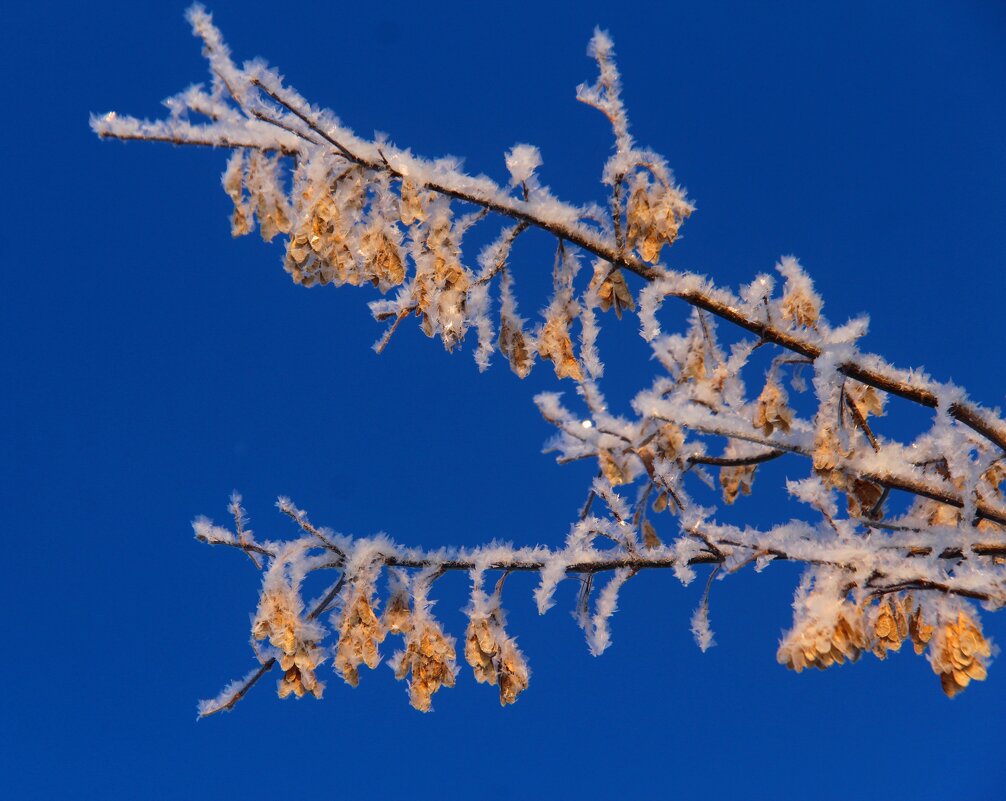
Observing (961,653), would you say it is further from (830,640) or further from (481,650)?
(481,650)

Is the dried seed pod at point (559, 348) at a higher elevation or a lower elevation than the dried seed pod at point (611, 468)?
higher

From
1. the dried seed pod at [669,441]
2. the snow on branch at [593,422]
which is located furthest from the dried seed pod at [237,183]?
the dried seed pod at [669,441]

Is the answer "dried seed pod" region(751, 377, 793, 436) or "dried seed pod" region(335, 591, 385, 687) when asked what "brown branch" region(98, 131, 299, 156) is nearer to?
"dried seed pod" region(335, 591, 385, 687)

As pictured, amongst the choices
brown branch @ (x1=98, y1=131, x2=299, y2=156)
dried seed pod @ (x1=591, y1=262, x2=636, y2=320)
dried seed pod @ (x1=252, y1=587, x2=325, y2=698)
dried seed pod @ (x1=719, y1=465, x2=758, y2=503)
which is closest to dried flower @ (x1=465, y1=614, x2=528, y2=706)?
dried seed pod @ (x1=252, y1=587, x2=325, y2=698)

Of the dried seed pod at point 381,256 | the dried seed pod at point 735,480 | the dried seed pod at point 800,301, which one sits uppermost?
the dried seed pod at point 381,256

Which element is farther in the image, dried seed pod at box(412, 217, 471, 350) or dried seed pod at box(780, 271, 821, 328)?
dried seed pod at box(780, 271, 821, 328)

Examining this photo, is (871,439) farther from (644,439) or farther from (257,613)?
(257,613)

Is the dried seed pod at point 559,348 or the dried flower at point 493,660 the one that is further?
the dried flower at point 493,660

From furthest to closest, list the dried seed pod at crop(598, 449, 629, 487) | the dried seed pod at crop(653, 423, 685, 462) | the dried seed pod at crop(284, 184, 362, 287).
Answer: the dried seed pod at crop(653, 423, 685, 462)
the dried seed pod at crop(598, 449, 629, 487)
the dried seed pod at crop(284, 184, 362, 287)

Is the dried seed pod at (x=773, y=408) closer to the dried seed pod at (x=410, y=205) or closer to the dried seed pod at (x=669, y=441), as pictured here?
the dried seed pod at (x=669, y=441)

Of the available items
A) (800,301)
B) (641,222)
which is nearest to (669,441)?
(800,301)

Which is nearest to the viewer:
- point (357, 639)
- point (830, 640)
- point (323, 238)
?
point (830, 640)

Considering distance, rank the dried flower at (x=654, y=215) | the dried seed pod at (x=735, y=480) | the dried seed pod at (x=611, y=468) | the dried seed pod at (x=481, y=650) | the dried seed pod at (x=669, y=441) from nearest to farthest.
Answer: the dried flower at (x=654, y=215), the dried seed pod at (x=481, y=650), the dried seed pod at (x=611, y=468), the dried seed pod at (x=669, y=441), the dried seed pod at (x=735, y=480)
